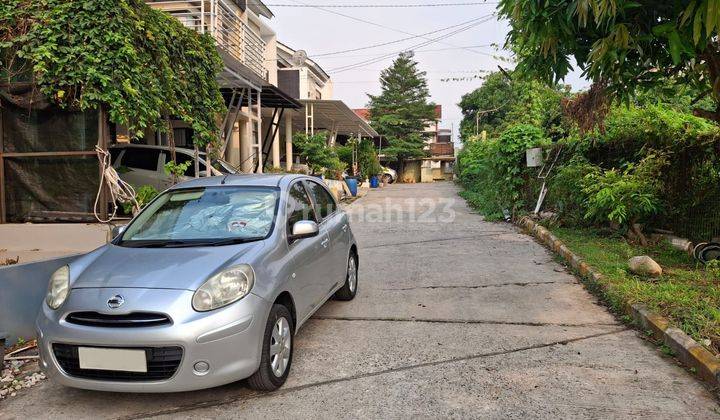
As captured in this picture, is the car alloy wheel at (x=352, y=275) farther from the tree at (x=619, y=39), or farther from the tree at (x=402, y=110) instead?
the tree at (x=402, y=110)

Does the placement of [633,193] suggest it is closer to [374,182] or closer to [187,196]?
[187,196]

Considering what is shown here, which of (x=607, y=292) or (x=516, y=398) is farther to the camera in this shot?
(x=607, y=292)

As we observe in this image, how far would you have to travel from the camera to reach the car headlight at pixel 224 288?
3078mm

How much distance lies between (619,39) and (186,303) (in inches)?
126

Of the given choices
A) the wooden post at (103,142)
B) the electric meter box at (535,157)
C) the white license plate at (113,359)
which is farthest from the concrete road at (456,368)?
the electric meter box at (535,157)

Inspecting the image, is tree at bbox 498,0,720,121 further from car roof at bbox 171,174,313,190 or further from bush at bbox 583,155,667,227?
bush at bbox 583,155,667,227

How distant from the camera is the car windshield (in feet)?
12.7

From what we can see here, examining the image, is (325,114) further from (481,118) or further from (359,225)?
(481,118)

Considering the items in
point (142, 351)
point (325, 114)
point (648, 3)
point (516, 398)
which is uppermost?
point (325, 114)

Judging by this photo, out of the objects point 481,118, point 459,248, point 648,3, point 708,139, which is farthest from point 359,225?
point 481,118

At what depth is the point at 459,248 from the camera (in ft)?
29.6

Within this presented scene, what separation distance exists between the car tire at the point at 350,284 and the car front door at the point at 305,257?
911 millimetres

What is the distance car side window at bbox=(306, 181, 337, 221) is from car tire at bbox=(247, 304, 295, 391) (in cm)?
158

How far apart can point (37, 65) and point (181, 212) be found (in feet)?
11.5
